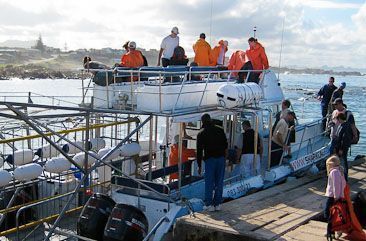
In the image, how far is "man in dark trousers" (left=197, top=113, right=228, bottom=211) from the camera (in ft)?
27.5

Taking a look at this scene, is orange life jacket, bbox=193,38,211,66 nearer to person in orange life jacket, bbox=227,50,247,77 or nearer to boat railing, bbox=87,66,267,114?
person in orange life jacket, bbox=227,50,247,77

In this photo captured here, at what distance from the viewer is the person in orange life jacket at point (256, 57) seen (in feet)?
39.0

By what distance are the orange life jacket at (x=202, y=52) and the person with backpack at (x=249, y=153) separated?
3.17m

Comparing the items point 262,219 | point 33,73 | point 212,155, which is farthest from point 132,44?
point 33,73

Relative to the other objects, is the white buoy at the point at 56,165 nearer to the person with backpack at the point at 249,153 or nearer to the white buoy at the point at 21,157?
the white buoy at the point at 21,157

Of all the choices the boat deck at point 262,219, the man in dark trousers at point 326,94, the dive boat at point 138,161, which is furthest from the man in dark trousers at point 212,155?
the man in dark trousers at point 326,94

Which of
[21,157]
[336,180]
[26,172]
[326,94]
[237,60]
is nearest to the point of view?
[336,180]

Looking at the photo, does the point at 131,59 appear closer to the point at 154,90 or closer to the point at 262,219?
the point at 154,90

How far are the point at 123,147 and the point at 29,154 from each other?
2.21m

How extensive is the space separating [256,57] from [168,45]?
7.15 feet

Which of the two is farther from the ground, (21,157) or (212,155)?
(212,155)

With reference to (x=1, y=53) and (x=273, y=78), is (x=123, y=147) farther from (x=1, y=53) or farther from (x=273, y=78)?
(x=1, y=53)

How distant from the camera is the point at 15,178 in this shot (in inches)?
359

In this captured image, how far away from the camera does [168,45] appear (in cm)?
1239
